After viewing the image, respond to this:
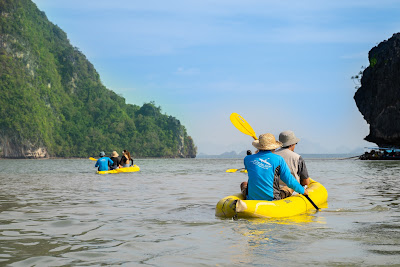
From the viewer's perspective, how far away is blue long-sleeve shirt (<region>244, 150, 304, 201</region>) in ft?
24.1

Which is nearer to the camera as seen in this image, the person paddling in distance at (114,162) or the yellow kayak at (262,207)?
the yellow kayak at (262,207)

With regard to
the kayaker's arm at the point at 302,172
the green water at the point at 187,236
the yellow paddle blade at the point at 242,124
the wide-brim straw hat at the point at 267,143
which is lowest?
the green water at the point at 187,236

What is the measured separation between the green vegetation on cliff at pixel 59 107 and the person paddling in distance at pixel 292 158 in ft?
340

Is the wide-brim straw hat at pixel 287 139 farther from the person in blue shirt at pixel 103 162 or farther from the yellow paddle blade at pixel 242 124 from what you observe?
the person in blue shirt at pixel 103 162

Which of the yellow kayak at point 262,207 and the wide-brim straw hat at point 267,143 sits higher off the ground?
the wide-brim straw hat at point 267,143

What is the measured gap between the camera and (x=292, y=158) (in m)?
8.00

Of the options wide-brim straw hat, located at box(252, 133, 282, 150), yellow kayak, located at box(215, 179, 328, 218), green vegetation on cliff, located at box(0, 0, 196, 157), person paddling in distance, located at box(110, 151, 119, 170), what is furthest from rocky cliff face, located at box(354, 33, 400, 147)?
green vegetation on cliff, located at box(0, 0, 196, 157)

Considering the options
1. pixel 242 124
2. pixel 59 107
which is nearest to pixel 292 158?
pixel 242 124

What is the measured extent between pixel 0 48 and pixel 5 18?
8494 mm

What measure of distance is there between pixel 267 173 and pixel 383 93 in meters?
52.8

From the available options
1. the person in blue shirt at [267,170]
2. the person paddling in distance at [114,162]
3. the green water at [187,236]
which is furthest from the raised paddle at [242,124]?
the person paddling in distance at [114,162]

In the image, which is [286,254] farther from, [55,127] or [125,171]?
[55,127]

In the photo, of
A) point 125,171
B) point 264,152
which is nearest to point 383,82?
point 125,171

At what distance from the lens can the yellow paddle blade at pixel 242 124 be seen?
10.4 meters
